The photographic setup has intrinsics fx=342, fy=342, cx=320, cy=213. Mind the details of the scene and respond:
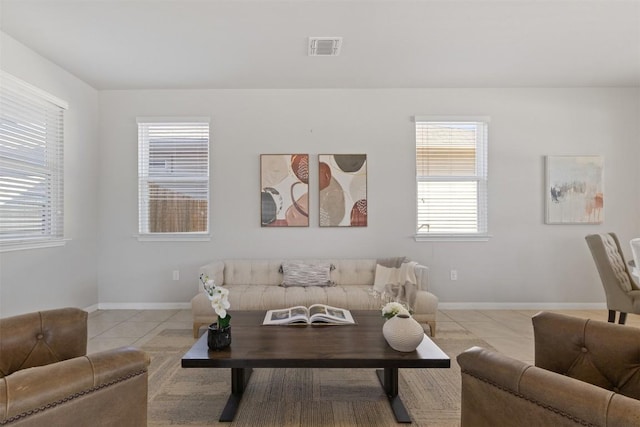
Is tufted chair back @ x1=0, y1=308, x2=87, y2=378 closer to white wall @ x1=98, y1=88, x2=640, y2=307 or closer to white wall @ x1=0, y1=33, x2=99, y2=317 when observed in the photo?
white wall @ x1=0, y1=33, x2=99, y2=317

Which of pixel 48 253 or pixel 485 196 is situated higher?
pixel 485 196

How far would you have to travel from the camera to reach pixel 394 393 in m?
2.15

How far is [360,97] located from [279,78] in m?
1.05

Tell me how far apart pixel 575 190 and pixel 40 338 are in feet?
17.4

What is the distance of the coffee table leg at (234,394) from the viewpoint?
1.96 metres

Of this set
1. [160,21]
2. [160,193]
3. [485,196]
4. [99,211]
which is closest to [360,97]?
[485,196]

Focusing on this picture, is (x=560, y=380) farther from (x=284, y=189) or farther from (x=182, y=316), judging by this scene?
(x=182, y=316)

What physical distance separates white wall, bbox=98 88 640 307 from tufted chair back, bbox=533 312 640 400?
283 cm

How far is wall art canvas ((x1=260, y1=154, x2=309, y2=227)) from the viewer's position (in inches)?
169

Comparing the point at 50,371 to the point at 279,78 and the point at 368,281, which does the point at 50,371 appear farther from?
the point at 279,78

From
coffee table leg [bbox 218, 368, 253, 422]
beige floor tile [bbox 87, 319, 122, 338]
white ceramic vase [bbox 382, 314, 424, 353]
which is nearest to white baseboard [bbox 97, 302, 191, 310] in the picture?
beige floor tile [bbox 87, 319, 122, 338]

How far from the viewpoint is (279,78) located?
4020 millimetres

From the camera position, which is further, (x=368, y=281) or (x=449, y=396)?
(x=368, y=281)

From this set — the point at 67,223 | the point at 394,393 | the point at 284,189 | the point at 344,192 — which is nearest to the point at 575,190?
the point at 344,192
